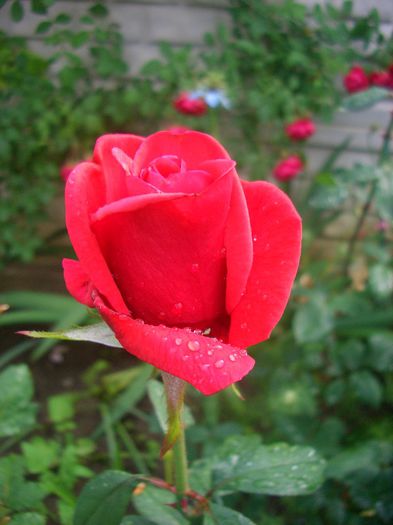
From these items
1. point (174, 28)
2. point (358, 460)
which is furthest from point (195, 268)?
point (174, 28)

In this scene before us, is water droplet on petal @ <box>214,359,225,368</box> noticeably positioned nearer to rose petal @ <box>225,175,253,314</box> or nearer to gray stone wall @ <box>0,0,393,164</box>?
rose petal @ <box>225,175,253,314</box>

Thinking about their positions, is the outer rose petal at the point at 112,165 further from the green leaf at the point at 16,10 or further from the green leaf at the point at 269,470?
the green leaf at the point at 16,10

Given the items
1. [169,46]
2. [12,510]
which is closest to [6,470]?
[12,510]

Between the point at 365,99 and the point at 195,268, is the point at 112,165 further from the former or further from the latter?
the point at 365,99

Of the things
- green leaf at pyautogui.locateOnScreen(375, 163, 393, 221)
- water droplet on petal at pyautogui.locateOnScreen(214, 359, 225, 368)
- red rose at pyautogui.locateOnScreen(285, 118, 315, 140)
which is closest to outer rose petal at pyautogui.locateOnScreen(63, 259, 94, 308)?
water droplet on petal at pyautogui.locateOnScreen(214, 359, 225, 368)

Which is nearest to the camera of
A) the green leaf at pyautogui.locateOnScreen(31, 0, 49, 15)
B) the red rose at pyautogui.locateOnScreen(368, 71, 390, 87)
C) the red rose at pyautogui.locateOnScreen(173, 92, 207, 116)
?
the green leaf at pyautogui.locateOnScreen(31, 0, 49, 15)

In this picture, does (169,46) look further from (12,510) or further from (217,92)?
(12,510)

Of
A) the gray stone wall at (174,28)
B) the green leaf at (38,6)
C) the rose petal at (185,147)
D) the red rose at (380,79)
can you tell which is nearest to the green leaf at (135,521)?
the rose petal at (185,147)
